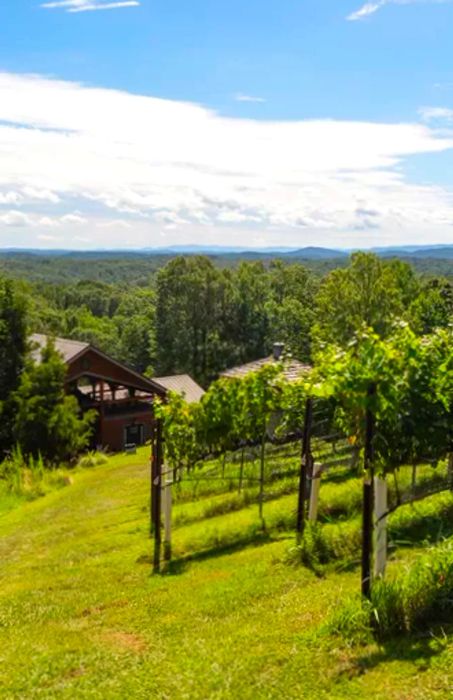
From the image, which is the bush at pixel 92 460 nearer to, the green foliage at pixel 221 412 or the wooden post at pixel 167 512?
the green foliage at pixel 221 412

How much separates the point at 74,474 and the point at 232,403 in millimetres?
14676

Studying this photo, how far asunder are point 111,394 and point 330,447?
20677 mm

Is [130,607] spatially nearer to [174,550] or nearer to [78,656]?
[78,656]

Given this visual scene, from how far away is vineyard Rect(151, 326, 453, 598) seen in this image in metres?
6.32

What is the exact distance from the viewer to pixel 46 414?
25453 millimetres

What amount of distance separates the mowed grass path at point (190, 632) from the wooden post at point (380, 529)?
75 centimetres

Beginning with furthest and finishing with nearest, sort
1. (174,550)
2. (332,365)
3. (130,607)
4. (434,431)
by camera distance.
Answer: (174,550) < (130,607) < (434,431) < (332,365)

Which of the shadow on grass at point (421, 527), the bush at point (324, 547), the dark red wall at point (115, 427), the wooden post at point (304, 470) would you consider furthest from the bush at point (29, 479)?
the shadow on grass at point (421, 527)

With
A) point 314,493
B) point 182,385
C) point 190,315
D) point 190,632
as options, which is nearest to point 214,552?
point 314,493

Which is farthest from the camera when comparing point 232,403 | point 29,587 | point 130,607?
point 232,403

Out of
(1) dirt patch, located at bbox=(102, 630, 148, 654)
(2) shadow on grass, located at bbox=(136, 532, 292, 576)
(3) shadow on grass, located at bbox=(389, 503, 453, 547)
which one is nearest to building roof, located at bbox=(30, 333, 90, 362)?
(2) shadow on grass, located at bbox=(136, 532, 292, 576)

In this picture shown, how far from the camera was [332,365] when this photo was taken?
6.11 meters

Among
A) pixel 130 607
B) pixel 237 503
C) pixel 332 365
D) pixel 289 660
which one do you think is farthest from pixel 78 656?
pixel 237 503

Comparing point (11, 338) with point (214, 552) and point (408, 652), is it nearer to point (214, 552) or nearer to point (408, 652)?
point (214, 552)
